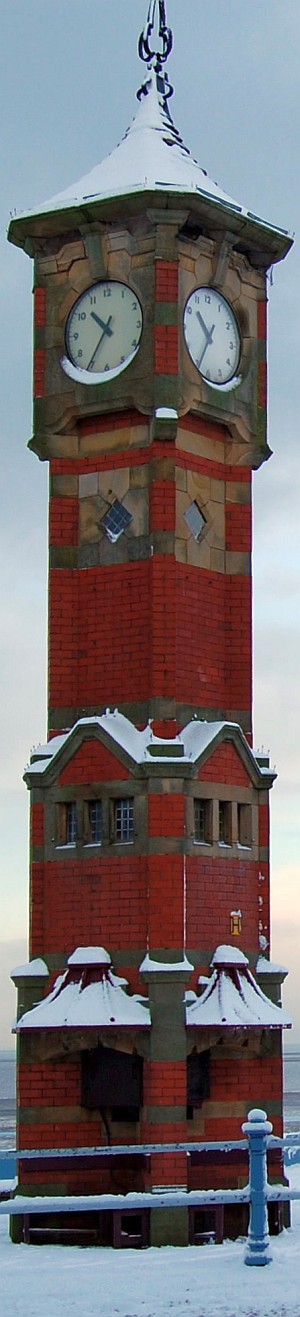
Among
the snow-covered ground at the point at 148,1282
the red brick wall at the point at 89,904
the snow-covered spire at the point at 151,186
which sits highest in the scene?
the snow-covered spire at the point at 151,186

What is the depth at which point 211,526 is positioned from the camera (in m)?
21.9

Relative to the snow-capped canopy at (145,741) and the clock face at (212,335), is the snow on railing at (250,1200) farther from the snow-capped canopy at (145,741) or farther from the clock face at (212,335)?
the clock face at (212,335)

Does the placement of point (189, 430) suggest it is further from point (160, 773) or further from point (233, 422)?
point (160, 773)

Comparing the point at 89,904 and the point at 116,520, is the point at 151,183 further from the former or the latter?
the point at 89,904

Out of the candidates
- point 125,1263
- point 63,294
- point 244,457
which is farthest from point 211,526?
point 125,1263

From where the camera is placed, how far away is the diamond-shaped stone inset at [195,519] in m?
21.5

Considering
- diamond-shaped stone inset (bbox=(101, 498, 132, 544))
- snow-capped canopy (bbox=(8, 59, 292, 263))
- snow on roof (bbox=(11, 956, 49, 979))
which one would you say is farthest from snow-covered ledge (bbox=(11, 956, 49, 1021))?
snow-capped canopy (bbox=(8, 59, 292, 263))

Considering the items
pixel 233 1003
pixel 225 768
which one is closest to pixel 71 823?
pixel 225 768

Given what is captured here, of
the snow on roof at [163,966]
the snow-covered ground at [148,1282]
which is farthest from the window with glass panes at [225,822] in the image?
the snow-covered ground at [148,1282]

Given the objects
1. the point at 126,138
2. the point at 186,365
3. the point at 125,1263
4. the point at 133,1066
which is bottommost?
the point at 125,1263

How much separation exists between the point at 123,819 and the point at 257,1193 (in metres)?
4.83

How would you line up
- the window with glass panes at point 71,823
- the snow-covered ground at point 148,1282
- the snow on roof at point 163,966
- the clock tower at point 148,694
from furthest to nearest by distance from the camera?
the window with glass panes at point 71,823 < the clock tower at point 148,694 < the snow on roof at point 163,966 < the snow-covered ground at point 148,1282

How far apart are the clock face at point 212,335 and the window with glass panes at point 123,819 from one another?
16.5 ft

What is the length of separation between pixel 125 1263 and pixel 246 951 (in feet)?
14.0
